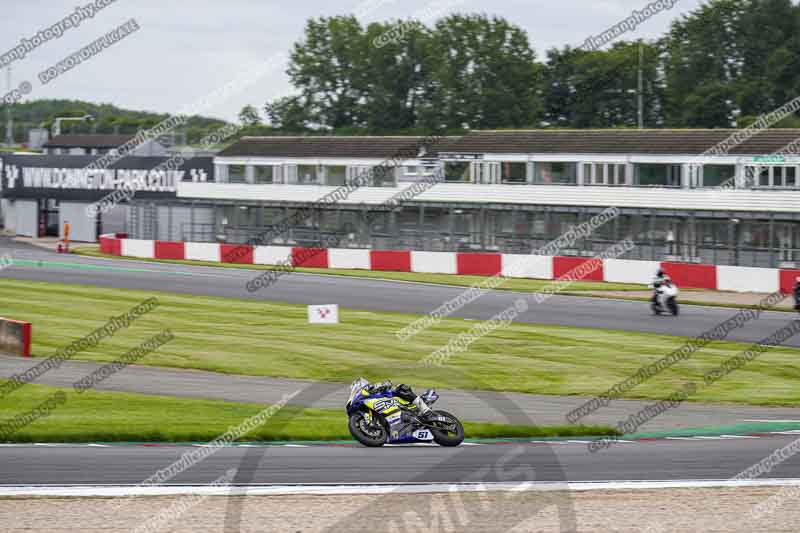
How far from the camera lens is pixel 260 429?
1788 centimetres

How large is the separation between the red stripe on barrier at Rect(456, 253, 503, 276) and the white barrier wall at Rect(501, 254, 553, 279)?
12.2 inches

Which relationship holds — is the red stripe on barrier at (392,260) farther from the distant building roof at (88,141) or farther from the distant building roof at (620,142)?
the distant building roof at (88,141)

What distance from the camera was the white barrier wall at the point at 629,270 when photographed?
41.3 meters

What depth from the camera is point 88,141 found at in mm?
98875

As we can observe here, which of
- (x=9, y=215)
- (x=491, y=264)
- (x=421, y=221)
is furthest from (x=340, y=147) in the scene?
(x=9, y=215)

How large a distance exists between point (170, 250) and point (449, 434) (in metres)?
40.8

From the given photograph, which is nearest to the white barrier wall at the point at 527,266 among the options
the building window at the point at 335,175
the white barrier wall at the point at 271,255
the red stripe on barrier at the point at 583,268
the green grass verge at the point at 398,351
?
the red stripe on barrier at the point at 583,268

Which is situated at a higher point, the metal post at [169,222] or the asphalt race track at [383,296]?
the metal post at [169,222]

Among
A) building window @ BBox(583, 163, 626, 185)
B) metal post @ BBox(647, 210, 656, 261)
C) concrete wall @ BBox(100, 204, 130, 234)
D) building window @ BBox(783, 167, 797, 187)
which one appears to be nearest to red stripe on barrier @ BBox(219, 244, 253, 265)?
building window @ BBox(583, 163, 626, 185)

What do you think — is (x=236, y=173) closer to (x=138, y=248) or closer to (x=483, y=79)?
(x=138, y=248)

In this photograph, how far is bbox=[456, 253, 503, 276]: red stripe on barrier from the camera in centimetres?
4444

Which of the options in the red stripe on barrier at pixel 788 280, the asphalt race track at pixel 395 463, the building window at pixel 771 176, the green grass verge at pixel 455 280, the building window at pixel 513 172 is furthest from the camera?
the building window at pixel 513 172

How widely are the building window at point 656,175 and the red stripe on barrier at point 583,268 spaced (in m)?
7.15

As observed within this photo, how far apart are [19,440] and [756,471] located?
11043 mm
